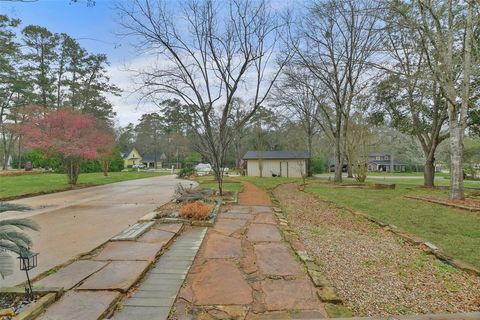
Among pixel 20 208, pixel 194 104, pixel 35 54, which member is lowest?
pixel 20 208

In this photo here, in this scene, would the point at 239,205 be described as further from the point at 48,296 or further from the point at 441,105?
the point at 441,105

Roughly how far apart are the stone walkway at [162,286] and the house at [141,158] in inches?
2219

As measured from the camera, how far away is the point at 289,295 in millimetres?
2793

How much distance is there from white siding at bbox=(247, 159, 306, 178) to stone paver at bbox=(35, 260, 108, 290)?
26295mm

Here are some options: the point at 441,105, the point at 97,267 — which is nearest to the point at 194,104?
the point at 97,267

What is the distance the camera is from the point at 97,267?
342cm

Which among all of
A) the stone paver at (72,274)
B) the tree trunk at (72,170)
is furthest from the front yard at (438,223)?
the tree trunk at (72,170)

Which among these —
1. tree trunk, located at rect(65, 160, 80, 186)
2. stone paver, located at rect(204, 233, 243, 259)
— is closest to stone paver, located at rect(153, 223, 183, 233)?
stone paver, located at rect(204, 233, 243, 259)

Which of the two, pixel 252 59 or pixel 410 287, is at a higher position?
pixel 252 59

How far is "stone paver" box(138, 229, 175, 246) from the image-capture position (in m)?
4.56

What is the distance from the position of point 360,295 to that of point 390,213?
5413 mm

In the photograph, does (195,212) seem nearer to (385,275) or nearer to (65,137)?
(385,275)

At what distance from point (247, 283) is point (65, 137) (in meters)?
13.6

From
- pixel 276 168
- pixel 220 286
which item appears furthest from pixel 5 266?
pixel 276 168
